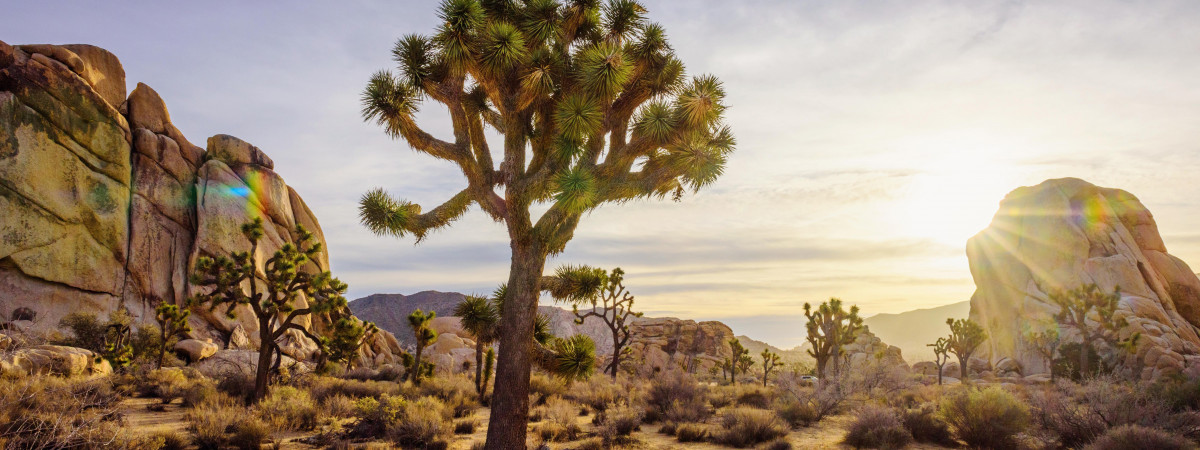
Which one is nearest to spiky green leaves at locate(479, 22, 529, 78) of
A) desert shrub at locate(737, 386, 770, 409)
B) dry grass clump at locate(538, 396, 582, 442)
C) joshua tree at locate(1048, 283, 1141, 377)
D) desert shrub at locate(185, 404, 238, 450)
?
dry grass clump at locate(538, 396, 582, 442)

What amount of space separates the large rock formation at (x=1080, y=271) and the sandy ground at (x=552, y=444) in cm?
3493

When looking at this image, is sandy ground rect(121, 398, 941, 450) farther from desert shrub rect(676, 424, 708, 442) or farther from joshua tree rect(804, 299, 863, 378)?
joshua tree rect(804, 299, 863, 378)

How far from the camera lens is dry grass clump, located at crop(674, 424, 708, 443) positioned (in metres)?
11.6

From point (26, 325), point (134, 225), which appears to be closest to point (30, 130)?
point (134, 225)

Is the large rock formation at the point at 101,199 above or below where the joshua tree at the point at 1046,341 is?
above

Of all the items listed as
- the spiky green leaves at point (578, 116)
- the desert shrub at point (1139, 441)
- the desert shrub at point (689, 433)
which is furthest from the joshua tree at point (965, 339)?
the spiky green leaves at point (578, 116)

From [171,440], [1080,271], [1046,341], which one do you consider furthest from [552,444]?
[1080,271]

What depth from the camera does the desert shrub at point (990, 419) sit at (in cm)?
1055

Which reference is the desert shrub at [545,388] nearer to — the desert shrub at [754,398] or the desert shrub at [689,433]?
the desert shrub at [754,398]

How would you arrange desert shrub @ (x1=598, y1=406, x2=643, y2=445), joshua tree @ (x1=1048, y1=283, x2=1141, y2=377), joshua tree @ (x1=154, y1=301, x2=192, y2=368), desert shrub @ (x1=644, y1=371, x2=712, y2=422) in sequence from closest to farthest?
desert shrub @ (x1=598, y1=406, x2=643, y2=445), desert shrub @ (x1=644, y1=371, x2=712, y2=422), joshua tree @ (x1=154, y1=301, x2=192, y2=368), joshua tree @ (x1=1048, y1=283, x2=1141, y2=377)

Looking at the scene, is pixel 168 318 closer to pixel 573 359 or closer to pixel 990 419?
pixel 573 359

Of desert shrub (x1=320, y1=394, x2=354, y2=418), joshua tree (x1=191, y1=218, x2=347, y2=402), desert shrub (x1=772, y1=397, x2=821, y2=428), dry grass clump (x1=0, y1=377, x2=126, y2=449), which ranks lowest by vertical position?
desert shrub (x1=772, y1=397, x2=821, y2=428)

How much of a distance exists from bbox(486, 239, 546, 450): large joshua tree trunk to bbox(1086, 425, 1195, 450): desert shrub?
28.6 ft

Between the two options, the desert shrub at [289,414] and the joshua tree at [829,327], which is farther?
the joshua tree at [829,327]
